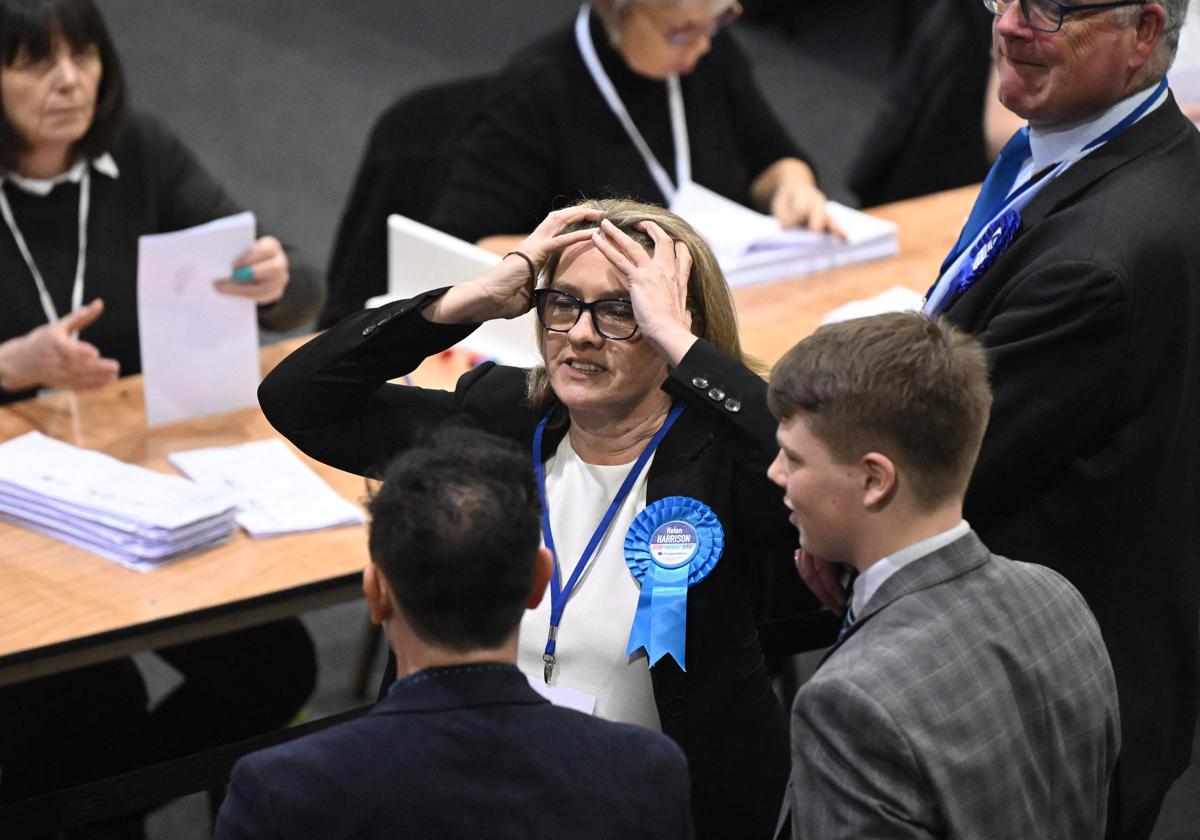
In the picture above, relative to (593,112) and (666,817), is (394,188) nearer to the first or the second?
(593,112)

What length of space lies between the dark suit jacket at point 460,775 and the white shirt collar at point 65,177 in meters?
2.17

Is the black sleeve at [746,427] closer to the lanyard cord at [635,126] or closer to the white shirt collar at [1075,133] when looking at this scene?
the white shirt collar at [1075,133]

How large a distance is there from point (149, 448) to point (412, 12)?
5.60m

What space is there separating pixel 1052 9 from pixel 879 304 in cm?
153

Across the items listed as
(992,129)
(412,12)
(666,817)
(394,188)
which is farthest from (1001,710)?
(412,12)

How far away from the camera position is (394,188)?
3.97 m

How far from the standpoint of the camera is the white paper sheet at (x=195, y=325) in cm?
307

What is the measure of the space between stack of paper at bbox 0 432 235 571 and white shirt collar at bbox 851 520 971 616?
4.71ft

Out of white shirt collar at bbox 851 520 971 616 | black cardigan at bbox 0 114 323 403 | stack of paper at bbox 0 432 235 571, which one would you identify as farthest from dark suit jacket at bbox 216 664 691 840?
black cardigan at bbox 0 114 323 403

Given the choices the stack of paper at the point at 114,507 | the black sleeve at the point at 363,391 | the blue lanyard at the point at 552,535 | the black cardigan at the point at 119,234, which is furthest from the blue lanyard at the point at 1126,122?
the black cardigan at the point at 119,234

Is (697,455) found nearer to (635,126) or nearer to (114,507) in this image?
(114,507)

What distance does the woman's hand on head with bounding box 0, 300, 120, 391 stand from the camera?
307cm

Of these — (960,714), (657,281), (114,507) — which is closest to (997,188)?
(657,281)

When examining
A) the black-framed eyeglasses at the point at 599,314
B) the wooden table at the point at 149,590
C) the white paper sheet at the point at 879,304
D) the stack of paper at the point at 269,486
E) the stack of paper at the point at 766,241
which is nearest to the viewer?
the black-framed eyeglasses at the point at 599,314
